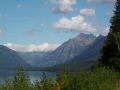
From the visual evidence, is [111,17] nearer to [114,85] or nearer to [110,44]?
[110,44]

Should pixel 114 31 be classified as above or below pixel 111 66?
above

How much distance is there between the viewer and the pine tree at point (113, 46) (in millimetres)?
57094

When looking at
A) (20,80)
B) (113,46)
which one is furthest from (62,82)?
(113,46)

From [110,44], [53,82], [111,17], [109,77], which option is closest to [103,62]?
[110,44]

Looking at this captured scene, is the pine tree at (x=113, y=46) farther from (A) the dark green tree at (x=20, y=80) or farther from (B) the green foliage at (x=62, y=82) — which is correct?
(A) the dark green tree at (x=20, y=80)

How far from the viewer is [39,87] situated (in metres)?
24.1

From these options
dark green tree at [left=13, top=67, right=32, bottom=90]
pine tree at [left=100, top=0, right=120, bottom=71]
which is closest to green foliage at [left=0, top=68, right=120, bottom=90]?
dark green tree at [left=13, top=67, right=32, bottom=90]

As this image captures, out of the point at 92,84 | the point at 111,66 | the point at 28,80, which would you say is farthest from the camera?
the point at 111,66

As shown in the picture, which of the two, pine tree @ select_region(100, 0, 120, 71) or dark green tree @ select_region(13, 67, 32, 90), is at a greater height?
pine tree @ select_region(100, 0, 120, 71)

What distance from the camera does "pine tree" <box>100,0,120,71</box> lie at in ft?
187

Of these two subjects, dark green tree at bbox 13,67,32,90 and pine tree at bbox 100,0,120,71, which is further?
pine tree at bbox 100,0,120,71

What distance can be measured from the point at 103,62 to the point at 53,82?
3707cm

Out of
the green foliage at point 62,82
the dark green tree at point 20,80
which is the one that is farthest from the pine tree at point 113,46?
the dark green tree at point 20,80

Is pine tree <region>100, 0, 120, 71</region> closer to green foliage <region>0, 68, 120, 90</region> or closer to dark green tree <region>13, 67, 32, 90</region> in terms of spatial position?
green foliage <region>0, 68, 120, 90</region>
